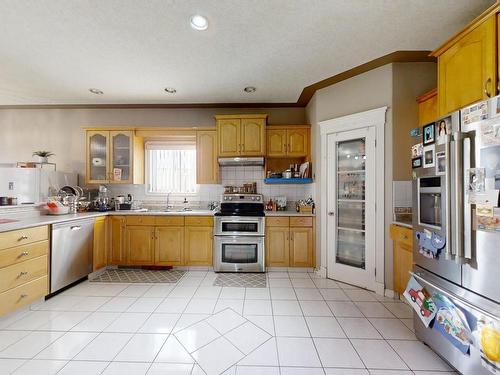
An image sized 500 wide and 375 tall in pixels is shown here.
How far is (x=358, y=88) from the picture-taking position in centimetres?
280

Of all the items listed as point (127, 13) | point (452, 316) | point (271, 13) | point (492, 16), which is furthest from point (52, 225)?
point (492, 16)

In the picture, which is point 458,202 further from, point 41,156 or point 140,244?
point 41,156

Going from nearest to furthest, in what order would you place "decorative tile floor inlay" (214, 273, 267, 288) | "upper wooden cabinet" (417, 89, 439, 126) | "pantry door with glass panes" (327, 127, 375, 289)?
"upper wooden cabinet" (417, 89, 439, 126)
"pantry door with glass panes" (327, 127, 375, 289)
"decorative tile floor inlay" (214, 273, 267, 288)

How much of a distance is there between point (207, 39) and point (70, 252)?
9.59 feet

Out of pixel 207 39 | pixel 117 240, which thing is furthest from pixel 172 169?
pixel 207 39

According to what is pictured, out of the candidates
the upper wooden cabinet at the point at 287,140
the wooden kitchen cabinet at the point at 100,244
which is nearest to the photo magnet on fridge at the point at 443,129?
the upper wooden cabinet at the point at 287,140

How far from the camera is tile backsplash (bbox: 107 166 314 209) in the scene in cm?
384

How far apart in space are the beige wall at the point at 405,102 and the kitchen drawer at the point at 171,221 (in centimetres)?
292

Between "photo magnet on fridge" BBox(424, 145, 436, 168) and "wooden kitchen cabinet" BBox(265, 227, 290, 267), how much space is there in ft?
6.55

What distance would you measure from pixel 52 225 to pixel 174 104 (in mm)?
2473

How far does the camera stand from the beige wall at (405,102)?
8.20 ft

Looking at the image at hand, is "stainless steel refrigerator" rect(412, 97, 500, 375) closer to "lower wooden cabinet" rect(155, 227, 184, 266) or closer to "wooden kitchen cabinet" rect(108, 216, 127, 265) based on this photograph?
"lower wooden cabinet" rect(155, 227, 184, 266)

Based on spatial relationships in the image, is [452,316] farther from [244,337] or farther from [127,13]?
[127,13]

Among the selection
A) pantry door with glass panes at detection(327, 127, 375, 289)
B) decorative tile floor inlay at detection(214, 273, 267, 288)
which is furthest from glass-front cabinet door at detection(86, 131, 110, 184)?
pantry door with glass panes at detection(327, 127, 375, 289)
